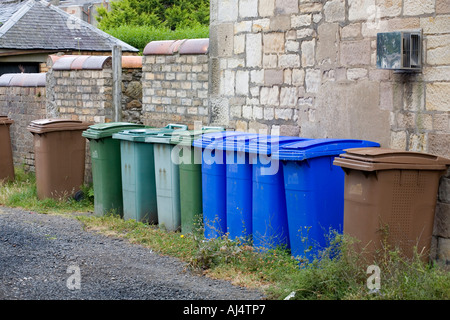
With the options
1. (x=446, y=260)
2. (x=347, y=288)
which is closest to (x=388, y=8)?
(x=446, y=260)

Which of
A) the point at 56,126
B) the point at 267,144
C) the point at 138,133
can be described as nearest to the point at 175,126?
the point at 138,133

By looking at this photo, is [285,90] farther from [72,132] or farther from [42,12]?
[42,12]

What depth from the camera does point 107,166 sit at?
9.32 meters

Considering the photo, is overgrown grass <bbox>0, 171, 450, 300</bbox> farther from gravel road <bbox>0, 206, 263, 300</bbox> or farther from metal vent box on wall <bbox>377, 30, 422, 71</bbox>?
metal vent box on wall <bbox>377, 30, 422, 71</bbox>

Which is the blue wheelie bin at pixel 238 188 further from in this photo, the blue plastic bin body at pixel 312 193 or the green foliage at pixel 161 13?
the green foliage at pixel 161 13

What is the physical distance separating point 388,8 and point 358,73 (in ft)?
2.34

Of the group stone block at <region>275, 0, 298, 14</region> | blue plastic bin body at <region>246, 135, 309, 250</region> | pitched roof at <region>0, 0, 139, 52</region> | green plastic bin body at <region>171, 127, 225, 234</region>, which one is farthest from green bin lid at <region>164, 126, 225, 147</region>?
pitched roof at <region>0, 0, 139, 52</region>

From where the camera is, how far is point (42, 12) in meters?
20.9

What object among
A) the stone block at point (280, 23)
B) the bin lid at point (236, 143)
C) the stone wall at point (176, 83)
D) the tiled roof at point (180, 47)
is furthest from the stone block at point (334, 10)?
the tiled roof at point (180, 47)

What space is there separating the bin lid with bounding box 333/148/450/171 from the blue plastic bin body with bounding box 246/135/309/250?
2.87 feet

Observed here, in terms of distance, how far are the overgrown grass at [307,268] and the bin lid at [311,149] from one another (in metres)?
0.72

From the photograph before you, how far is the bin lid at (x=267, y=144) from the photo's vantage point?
6.71m

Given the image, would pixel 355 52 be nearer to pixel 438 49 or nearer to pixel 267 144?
pixel 438 49

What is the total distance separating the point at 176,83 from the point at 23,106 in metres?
4.44
